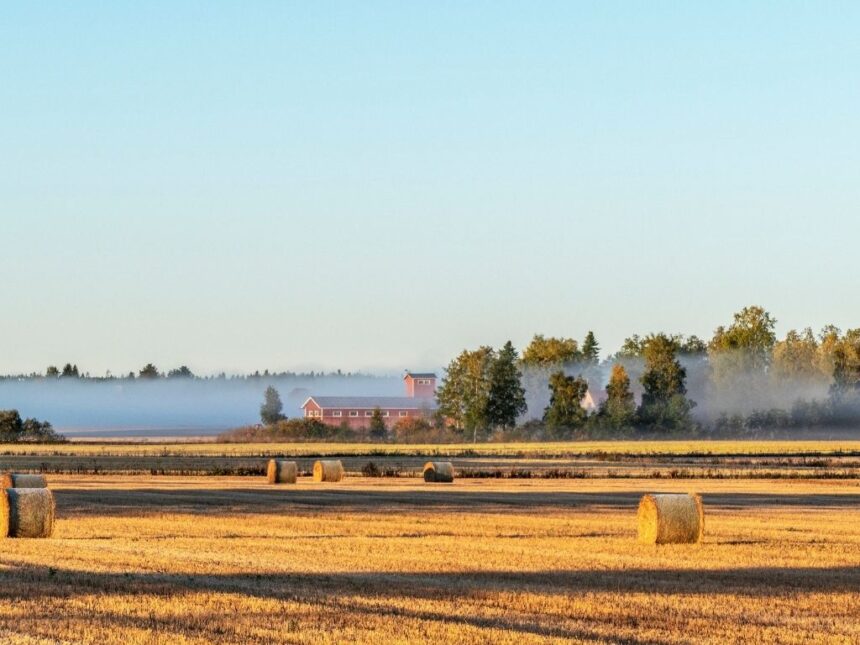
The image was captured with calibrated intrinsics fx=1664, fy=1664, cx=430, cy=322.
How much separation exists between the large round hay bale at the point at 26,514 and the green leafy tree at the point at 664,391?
Result: 371 ft

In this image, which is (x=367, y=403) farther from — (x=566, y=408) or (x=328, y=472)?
(x=328, y=472)

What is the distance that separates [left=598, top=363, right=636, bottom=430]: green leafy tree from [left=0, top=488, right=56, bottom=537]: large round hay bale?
112m

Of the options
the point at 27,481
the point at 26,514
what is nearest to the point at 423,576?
the point at 26,514

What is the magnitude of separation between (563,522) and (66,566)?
13.3 m

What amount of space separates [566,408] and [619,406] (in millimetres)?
4532

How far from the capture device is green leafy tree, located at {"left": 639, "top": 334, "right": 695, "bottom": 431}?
461 ft

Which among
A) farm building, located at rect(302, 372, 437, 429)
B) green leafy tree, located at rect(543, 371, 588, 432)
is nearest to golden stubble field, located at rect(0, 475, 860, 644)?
green leafy tree, located at rect(543, 371, 588, 432)

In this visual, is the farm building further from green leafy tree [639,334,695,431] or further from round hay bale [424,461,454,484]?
round hay bale [424,461,454,484]

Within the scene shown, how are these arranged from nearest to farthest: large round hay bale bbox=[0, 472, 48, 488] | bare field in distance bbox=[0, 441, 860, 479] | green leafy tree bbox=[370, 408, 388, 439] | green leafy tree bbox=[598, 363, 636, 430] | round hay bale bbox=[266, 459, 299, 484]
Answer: large round hay bale bbox=[0, 472, 48, 488] → round hay bale bbox=[266, 459, 299, 484] → bare field in distance bbox=[0, 441, 860, 479] → green leafy tree bbox=[598, 363, 636, 430] → green leafy tree bbox=[370, 408, 388, 439]

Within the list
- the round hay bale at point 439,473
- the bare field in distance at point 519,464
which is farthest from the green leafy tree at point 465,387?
the round hay bale at point 439,473

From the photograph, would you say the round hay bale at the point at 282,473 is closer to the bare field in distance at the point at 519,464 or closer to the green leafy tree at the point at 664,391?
the bare field in distance at the point at 519,464

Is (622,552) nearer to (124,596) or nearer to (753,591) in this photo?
(753,591)

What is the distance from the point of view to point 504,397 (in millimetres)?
150125

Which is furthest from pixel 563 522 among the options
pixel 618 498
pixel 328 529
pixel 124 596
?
→ pixel 124 596
